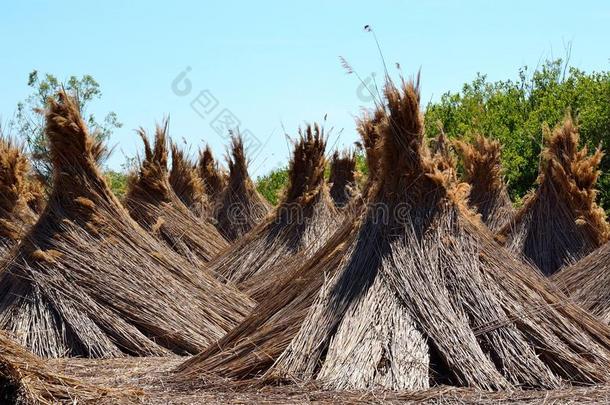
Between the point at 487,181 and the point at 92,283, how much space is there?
27.3 ft

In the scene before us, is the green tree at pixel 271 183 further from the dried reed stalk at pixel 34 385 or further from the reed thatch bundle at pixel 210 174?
the dried reed stalk at pixel 34 385

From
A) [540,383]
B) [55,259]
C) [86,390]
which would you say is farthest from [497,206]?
[86,390]

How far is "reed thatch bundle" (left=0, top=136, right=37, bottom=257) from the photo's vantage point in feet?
34.6

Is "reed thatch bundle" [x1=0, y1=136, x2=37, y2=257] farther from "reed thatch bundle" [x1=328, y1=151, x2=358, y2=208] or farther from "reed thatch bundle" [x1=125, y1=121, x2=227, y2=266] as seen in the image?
"reed thatch bundle" [x1=328, y1=151, x2=358, y2=208]

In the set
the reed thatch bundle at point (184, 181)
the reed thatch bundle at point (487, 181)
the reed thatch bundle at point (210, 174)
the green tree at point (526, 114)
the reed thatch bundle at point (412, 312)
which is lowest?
the reed thatch bundle at point (412, 312)

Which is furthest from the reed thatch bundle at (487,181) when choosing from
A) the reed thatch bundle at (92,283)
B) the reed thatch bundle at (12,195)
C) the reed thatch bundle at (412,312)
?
the reed thatch bundle at (412,312)

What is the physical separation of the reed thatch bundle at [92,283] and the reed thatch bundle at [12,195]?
5.13 feet

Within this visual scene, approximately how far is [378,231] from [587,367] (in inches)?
60.4

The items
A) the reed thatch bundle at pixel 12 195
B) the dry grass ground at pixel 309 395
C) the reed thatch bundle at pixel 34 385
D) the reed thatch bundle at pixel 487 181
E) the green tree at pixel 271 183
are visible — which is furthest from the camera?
the green tree at pixel 271 183

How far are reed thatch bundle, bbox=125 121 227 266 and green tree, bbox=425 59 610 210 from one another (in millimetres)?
4979

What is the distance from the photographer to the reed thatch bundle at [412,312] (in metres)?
6.08

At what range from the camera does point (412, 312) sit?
6.36 m

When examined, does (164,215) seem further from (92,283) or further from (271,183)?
(271,183)

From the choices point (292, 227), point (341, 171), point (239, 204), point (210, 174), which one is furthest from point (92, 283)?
point (210, 174)
